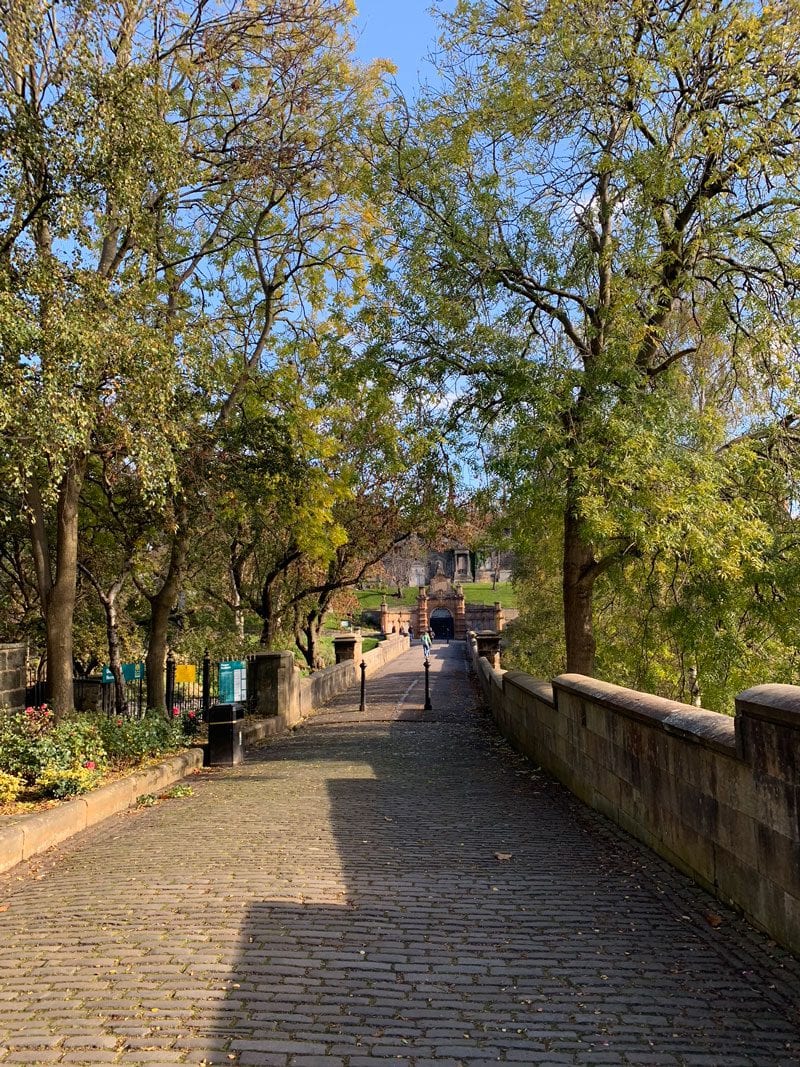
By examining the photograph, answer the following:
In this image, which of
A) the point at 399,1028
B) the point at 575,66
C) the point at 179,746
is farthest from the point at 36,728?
the point at 575,66

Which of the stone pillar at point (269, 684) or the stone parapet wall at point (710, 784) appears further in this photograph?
the stone pillar at point (269, 684)

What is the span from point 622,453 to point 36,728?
7.47m

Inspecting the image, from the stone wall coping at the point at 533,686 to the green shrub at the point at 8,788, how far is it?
5825mm

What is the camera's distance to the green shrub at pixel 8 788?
26.7ft

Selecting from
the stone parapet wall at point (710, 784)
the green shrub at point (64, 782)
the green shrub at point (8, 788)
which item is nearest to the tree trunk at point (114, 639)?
the green shrub at point (64, 782)

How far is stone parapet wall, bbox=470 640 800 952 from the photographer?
427 centimetres

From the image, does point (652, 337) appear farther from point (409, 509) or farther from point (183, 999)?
point (183, 999)

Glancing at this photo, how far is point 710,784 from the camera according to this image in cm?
525

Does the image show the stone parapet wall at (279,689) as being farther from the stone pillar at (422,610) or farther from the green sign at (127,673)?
the stone pillar at (422,610)

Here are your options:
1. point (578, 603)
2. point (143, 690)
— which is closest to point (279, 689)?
point (143, 690)

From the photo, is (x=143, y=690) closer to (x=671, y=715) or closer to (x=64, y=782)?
(x=64, y=782)

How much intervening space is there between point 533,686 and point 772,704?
784cm

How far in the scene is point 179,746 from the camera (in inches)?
511

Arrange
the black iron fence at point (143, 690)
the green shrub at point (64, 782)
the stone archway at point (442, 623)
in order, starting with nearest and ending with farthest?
the green shrub at point (64, 782)
the black iron fence at point (143, 690)
the stone archway at point (442, 623)
